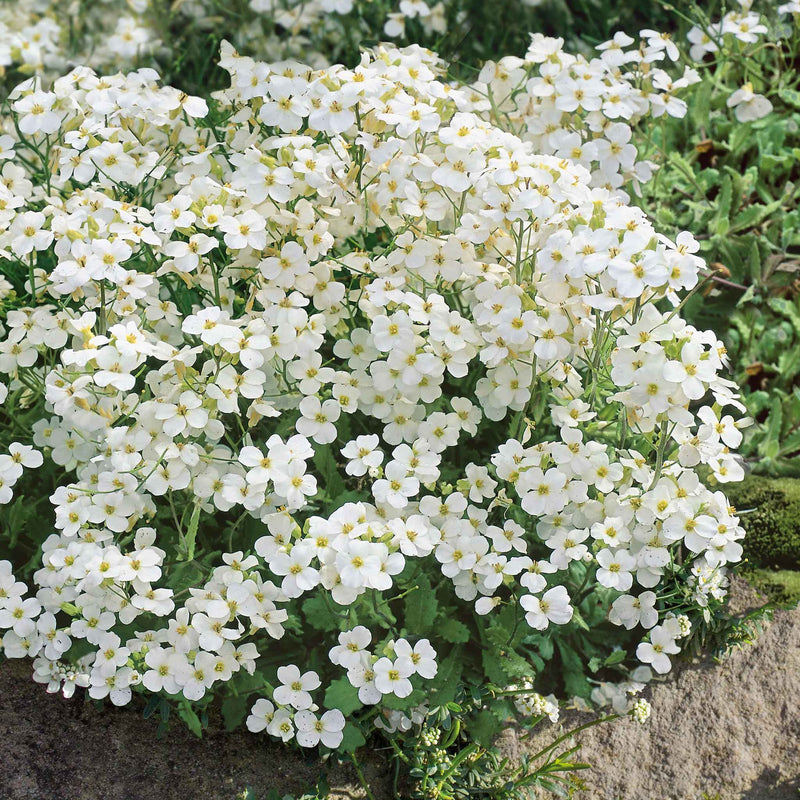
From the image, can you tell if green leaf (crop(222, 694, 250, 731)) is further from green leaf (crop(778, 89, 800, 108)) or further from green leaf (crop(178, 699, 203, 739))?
green leaf (crop(778, 89, 800, 108))

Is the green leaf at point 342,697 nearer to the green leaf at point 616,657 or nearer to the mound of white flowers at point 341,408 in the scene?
the mound of white flowers at point 341,408

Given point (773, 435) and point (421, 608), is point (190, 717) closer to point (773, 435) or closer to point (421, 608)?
point (421, 608)

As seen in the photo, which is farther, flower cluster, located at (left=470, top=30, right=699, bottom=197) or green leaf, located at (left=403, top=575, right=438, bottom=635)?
flower cluster, located at (left=470, top=30, right=699, bottom=197)

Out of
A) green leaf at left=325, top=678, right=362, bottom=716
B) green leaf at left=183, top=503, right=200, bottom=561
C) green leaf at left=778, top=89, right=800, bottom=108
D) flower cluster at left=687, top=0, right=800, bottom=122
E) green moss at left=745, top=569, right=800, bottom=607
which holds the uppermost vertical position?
flower cluster at left=687, top=0, right=800, bottom=122

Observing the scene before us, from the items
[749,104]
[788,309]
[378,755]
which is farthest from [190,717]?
[749,104]

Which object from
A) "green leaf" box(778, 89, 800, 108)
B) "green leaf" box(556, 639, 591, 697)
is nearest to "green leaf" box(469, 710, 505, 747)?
"green leaf" box(556, 639, 591, 697)

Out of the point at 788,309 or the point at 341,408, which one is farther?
the point at 788,309
